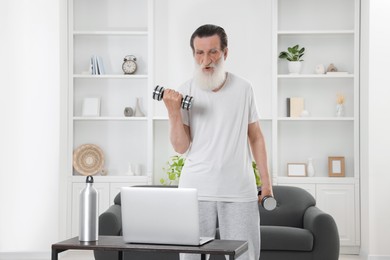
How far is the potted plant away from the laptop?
4.56 metres

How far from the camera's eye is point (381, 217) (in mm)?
6543

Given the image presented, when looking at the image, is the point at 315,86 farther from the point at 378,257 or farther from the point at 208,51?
the point at 208,51

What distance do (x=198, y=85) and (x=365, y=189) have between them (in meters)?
3.80

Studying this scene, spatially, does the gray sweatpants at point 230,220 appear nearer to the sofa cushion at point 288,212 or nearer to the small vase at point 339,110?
the sofa cushion at point 288,212

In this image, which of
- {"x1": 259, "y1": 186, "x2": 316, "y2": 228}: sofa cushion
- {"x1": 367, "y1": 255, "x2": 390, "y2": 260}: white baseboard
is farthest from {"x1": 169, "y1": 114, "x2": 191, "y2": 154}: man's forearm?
{"x1": 367, "y1": 255, "x2": 390, "y2": 260}: white baseboard

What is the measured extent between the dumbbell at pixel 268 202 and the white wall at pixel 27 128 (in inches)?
144

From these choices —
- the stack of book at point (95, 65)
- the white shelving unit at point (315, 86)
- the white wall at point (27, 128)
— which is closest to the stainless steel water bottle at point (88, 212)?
the white wall at point (27, 128)

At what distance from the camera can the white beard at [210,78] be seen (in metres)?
3.27

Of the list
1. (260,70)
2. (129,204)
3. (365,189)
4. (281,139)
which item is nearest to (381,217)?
(365,189)

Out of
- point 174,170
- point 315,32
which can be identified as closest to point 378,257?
point 174,170

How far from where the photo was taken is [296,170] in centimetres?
712

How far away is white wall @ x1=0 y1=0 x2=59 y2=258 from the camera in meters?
6.52

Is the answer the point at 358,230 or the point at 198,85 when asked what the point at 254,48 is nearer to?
the point at 358,230

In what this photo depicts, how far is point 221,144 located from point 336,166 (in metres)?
4.06
